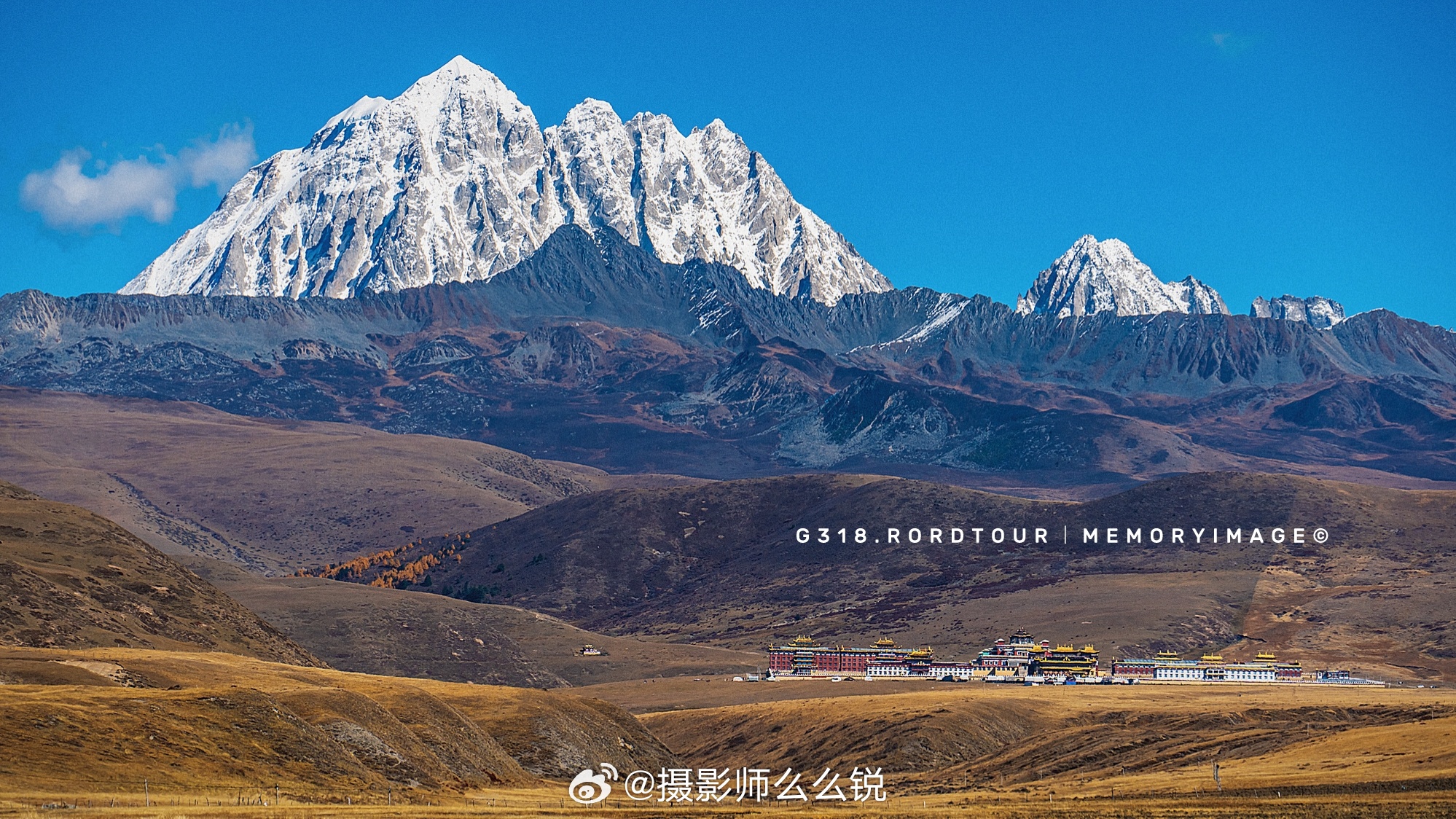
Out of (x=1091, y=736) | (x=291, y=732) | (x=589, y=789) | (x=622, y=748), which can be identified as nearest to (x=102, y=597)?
(x=622, y=748)

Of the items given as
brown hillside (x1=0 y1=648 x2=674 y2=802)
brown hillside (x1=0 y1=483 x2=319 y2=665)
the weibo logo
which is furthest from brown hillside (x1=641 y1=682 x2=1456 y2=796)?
brown hillside (x1=0 y1=483 x2=319 y2=665)

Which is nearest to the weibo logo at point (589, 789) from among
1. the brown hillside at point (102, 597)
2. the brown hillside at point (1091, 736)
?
→ the brown hillside at point (1091, 736)

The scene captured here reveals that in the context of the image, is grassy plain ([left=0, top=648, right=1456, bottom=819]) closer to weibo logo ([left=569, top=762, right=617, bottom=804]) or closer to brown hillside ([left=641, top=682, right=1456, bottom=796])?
brown hillside ([left=641, top=682, right=1456, bottom=796])

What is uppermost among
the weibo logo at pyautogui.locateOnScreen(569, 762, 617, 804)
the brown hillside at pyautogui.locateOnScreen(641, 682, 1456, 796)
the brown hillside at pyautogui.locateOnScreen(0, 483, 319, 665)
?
the brown hillside at pyautogui.locateOnScreen(0, 483, 319, 665)

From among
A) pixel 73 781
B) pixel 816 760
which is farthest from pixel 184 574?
pixel 73 781

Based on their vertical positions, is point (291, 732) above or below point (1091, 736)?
above

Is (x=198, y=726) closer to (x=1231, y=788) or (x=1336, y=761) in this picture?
(x=1231, y=788)

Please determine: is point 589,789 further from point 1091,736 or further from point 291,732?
point 1091,736

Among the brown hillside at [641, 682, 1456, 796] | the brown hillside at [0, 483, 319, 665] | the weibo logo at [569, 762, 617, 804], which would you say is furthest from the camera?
the brown hillside at [0, 483, 319, 665]
